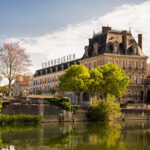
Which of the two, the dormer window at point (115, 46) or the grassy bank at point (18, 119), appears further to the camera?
the dormer window at point (115, 46)

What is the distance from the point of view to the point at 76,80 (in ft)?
219

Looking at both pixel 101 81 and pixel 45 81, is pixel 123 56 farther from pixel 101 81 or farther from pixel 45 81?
pixel 45 81

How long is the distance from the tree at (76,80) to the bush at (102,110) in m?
7.92

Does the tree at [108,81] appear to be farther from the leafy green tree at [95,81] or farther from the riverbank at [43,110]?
the riverbank at [43,110]

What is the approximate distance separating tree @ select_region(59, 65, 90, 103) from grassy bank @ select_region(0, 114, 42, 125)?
51.5 ft

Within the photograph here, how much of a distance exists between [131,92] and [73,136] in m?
47.0

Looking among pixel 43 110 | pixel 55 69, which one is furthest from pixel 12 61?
pixel 55 69

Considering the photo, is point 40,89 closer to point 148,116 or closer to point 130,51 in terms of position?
point 130,51

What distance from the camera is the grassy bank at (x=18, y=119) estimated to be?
4943 cm

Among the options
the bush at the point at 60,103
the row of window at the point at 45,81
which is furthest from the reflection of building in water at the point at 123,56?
the bush at the point at 60,103

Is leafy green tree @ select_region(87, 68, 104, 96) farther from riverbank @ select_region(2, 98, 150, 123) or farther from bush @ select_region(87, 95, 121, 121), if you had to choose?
riverbank @ select_region(2, 98, 150, 123)

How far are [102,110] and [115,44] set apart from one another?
89.6 feet

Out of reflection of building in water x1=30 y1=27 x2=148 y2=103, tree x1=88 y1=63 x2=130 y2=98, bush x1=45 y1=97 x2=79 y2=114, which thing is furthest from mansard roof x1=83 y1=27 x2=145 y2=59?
bush x1=45 y1=97 x2=79 y2=114

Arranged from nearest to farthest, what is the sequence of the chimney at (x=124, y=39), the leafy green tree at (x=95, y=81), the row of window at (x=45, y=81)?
the leafy green tree at (x=95, y=81), the chimney at (x=124, y=39), the row of window at (x=45, y=81)
